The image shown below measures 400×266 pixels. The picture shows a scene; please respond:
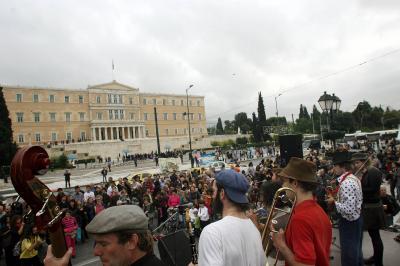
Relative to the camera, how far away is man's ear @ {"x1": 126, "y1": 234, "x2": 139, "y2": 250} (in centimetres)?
186

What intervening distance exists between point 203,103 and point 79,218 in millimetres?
92847

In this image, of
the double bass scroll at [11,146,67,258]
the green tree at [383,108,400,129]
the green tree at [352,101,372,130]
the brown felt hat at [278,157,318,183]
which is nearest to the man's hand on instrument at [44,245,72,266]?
the double bass scroll at [11,146,67,258]

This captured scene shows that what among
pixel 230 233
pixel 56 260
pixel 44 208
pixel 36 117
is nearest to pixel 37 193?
pixel 44 208

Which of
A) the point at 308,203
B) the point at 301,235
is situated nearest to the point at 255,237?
the point at 301,235

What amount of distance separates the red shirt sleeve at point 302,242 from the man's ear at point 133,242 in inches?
47.1

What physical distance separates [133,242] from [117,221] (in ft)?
0.52

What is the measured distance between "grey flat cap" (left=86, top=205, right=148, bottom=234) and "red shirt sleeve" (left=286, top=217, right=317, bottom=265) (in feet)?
3.78

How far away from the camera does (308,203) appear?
263 cm

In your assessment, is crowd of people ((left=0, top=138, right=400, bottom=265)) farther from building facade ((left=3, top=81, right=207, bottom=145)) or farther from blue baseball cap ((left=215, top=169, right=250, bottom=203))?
building facade ((left=3, top=81, right=207, bottom=145))

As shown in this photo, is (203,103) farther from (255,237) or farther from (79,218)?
(255,237)

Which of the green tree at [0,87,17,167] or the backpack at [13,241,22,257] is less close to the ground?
the green tree at [0,87,17,167]

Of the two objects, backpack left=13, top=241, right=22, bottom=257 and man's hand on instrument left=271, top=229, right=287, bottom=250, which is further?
backpack left=13, top=241, right=22, bottom=257

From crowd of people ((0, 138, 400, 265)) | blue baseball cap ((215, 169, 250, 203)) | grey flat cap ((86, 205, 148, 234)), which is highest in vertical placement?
blue baseball cap ((215, 169, 250, 203))

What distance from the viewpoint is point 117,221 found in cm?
185
